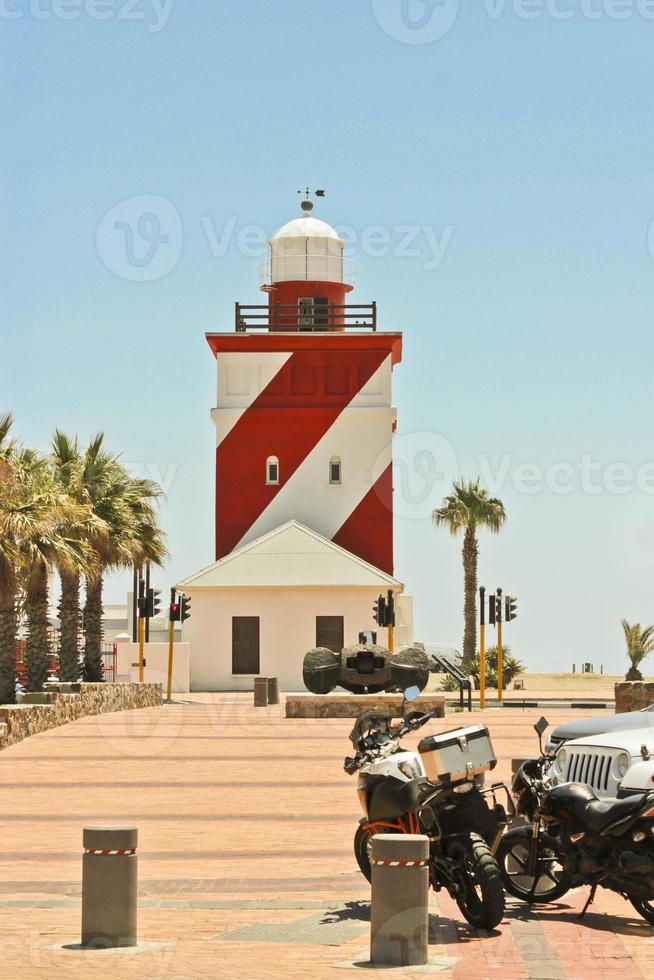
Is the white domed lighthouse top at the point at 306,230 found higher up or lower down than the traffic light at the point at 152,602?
higher up

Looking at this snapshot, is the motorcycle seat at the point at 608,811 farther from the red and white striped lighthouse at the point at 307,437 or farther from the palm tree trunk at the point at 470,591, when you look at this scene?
the palm tree trunk at the point at 470,591

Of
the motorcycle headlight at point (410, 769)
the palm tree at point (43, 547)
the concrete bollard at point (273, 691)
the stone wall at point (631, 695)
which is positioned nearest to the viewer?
the motorcycle headlight at point (410, 769)

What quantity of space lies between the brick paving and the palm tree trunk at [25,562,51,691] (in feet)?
33.2

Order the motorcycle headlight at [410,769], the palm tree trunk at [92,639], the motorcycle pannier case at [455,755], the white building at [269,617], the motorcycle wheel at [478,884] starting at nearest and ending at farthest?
the motorcycle wheel at [478,884] < the motorcycle pannier case at [455,755] < the motorcycle headlight at [410,769] < the palm tree trunk at [92,639] < the white building at [269,617]

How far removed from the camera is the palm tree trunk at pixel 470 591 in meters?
64.5

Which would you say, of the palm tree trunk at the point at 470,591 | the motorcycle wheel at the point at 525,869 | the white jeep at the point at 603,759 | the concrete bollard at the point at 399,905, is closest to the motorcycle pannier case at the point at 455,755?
the motorcycle wheel at the point at 525,869

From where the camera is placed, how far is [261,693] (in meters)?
39.2

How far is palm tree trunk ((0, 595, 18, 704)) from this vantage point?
101 ft

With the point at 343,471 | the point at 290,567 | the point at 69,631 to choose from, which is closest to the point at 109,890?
the point at 69,631

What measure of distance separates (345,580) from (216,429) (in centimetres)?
897

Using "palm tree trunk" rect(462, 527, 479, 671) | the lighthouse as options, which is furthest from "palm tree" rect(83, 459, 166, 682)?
"palm tree trunk" rect(462, 527, 479, 671)

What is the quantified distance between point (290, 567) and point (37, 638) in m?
16.0

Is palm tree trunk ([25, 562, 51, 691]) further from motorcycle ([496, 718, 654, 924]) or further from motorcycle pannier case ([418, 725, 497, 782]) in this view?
motorcycle pannier case ([418, 725, 497, 782])

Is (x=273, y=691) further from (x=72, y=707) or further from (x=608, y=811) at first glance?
(x=608, y=811)
